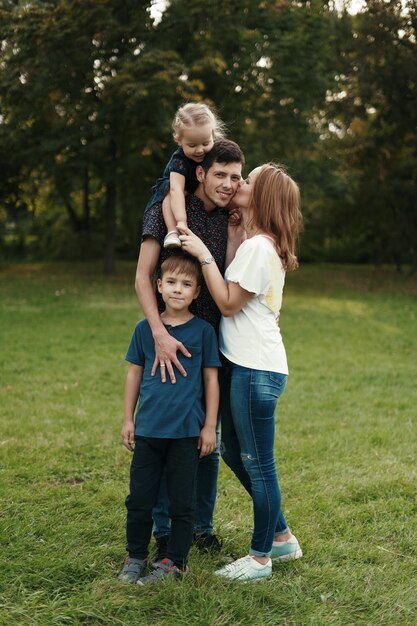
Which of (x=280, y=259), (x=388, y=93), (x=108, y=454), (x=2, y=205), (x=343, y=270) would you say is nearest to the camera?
(x=280, y=259)

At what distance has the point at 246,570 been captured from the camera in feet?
10.5

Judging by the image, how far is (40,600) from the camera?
2.97 m

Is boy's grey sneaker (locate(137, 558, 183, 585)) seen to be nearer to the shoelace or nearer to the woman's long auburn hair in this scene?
the shoelace

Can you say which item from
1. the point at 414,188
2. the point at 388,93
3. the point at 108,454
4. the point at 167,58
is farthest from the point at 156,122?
the point at 108,454

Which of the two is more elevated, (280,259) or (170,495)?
(280,259)

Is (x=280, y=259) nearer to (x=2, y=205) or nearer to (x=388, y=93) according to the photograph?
(x=388, y=93)

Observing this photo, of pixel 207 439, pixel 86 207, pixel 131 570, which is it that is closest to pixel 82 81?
pixel 86 207

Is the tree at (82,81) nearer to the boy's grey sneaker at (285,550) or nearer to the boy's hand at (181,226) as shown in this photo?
the boy's hand at (181,226)

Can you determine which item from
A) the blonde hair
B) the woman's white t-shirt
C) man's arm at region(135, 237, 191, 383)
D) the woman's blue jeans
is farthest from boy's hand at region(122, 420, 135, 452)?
the blonde hair

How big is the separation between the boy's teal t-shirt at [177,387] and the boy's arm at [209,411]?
0.09 ft

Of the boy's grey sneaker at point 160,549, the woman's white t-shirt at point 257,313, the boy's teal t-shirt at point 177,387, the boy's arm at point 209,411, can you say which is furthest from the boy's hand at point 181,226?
the boy's grey sneaker at point 160,549

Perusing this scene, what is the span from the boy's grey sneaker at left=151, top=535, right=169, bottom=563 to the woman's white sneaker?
28 cm

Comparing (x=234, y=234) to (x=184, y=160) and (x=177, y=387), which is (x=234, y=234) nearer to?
(x=184, y=160)

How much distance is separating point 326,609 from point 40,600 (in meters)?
1.23
